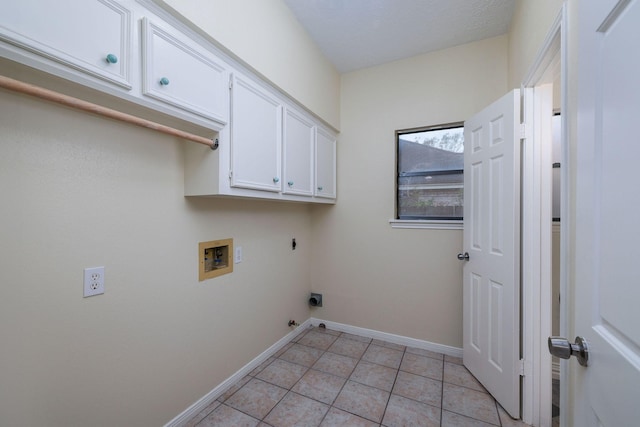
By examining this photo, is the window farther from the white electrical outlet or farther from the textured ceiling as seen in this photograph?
the white electrical outlet

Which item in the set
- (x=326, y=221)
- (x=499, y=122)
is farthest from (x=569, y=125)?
(x=326, y=221)

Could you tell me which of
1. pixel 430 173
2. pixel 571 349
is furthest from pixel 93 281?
pixel 430 173

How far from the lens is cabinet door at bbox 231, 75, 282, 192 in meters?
1.55

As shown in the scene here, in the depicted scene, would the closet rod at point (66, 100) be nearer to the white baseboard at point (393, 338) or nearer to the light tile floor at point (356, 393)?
the light tile floor at point (356, 393)

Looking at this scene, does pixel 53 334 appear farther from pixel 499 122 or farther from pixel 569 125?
pixel 499 122

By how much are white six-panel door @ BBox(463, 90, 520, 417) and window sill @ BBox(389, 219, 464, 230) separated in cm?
21

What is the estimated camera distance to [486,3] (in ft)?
6.11

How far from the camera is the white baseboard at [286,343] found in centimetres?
162

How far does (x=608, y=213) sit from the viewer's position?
556 mm

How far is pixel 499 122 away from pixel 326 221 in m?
1.73

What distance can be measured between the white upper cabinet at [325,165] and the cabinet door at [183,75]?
1.10 meters

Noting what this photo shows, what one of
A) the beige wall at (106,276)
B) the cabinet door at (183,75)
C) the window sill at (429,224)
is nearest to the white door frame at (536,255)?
the window sill at (429,224)

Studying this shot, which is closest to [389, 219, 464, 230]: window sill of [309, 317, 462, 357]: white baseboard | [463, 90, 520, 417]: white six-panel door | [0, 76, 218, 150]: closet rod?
[463, 90, 520, 417]: white six-panel door

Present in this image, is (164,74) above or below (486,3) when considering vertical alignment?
below
